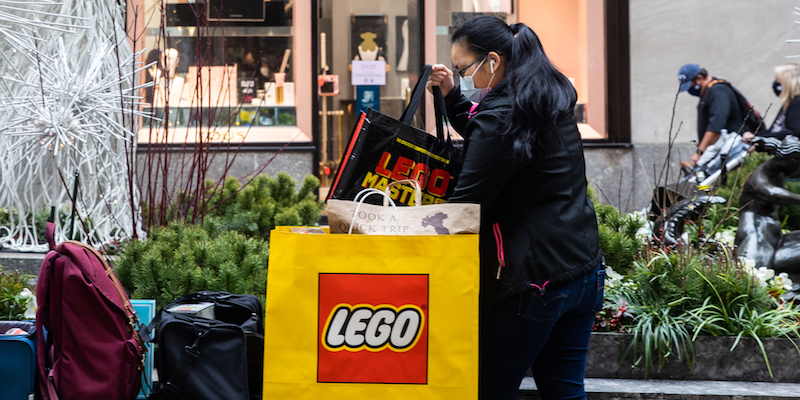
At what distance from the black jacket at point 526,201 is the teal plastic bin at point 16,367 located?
1.87 m

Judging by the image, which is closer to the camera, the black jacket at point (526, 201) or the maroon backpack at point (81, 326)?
the black jacket at point (526, 201)

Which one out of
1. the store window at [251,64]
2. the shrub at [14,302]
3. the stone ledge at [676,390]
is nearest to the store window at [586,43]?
the store window at [251,64]

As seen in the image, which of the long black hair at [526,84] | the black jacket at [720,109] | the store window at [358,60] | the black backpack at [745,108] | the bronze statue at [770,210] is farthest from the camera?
the store window at [358,60]

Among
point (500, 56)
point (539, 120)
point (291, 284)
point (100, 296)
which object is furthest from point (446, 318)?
point (100, 296)

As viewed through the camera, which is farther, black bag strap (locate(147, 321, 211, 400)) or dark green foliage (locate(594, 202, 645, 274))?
dark green foliage (locate(594, 202, 645, 274))

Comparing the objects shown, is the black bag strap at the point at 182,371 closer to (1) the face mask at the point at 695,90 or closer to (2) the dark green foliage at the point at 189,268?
(2) the dark green foliage at the point at 189,268

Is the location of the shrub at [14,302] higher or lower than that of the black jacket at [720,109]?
lower

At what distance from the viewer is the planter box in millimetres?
3512

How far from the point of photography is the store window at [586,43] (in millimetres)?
8234

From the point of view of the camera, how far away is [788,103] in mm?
6742

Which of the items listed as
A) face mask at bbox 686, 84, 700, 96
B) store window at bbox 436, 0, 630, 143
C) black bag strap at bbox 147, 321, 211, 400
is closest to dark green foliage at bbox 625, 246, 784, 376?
black bag strap at bbox 147, 321, 211, 400

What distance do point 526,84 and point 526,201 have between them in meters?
0.37

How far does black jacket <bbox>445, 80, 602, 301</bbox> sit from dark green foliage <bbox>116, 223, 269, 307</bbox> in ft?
5.69

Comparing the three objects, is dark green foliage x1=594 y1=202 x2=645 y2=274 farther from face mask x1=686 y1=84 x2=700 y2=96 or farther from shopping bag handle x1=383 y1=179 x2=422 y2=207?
face mask x1=686 y1=84 x2=700 y2=96
